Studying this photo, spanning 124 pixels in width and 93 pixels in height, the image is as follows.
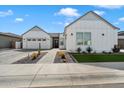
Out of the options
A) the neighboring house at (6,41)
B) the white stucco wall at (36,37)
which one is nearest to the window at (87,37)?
the white stucco wall at (36,37)

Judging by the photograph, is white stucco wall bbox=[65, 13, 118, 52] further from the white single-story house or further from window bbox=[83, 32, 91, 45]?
window bbox=[83, 32, 91, 45]

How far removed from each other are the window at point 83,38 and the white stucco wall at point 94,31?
0.38m

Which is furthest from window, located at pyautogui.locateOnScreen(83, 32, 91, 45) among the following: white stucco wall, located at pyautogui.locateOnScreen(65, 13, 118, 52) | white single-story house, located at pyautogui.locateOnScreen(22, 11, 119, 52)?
white stucco wall, located at pyautogui.locateOnScreen(65, 13, 118, 52)

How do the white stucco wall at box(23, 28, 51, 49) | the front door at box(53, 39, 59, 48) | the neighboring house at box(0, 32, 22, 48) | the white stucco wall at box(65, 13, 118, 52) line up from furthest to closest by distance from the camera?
1. the front door at box(53, 39, 59, 48)
2. the neighboring house at box(0, 32, 22, 48)
3. the white stucco wall at box(23, 28, 51, 49)
4. the white stucco wall at box(65, 13, 118, 52)

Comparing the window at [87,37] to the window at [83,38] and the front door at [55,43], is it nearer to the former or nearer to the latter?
the window at [83,38]

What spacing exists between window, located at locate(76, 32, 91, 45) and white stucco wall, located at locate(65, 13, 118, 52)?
376 mm

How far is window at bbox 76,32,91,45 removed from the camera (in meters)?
25.4

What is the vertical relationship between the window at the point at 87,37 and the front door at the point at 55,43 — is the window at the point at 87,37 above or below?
above

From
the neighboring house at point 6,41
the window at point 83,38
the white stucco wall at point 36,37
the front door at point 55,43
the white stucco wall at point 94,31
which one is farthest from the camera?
the front door at point 55,43

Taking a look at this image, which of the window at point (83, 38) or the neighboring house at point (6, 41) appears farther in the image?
the neighboring house at point (6, 41)

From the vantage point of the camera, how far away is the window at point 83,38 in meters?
25.4
